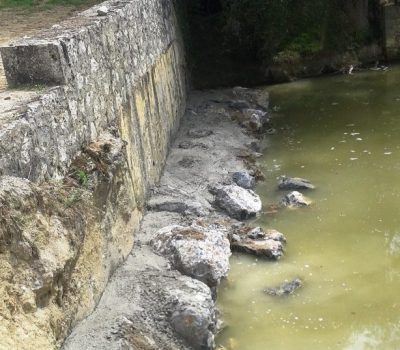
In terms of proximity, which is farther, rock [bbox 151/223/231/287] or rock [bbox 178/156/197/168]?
rock [bbox 178/156/197/168]

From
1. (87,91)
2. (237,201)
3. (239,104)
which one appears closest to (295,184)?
(237,201)

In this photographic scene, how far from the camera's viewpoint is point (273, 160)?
32.2 ft

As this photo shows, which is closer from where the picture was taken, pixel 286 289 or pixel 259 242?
pixel 286 289

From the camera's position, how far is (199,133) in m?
10.6

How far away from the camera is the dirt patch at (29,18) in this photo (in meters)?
9.19

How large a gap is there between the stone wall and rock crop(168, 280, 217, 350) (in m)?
0.65

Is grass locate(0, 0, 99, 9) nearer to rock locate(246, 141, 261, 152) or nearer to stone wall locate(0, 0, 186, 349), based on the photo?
rock locate(246, 141, 261, 152)

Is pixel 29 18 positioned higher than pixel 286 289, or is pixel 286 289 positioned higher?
pixel 29 18

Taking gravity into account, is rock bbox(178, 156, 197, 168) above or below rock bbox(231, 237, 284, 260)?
above

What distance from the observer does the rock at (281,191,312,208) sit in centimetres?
799

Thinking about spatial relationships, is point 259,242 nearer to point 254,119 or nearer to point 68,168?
point 68,168

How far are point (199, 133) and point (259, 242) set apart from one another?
393 cm

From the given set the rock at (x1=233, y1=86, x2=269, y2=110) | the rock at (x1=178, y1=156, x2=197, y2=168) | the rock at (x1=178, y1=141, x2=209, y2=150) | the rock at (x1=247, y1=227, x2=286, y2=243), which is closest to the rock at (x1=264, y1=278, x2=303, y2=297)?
the rock at (x1=247, y1=227, x2=286, y2=243)

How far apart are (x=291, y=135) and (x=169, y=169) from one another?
2.95m
